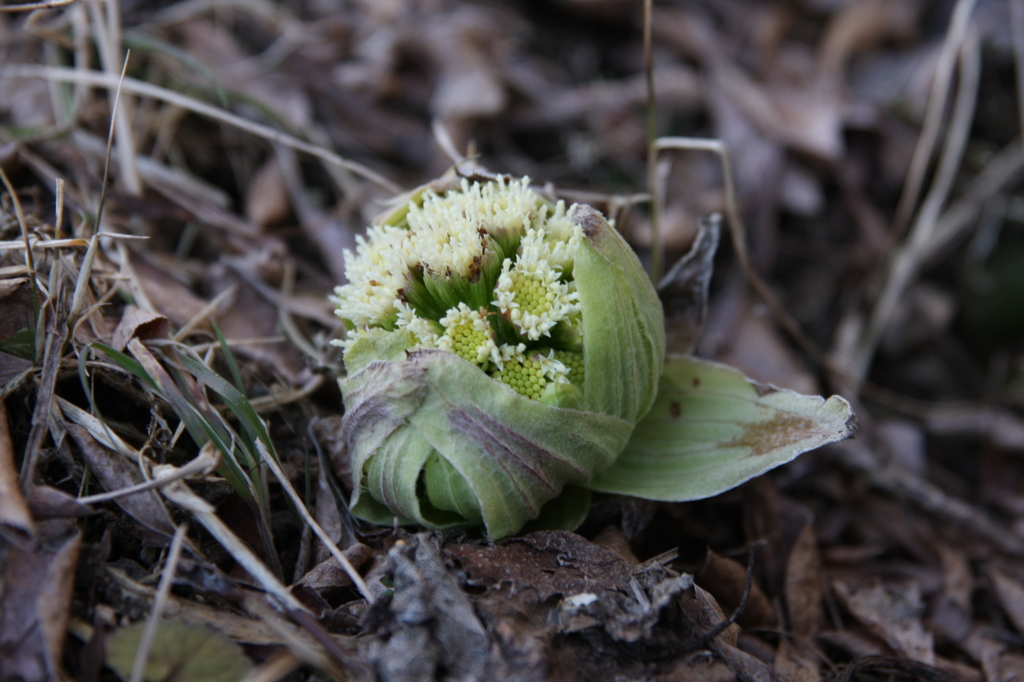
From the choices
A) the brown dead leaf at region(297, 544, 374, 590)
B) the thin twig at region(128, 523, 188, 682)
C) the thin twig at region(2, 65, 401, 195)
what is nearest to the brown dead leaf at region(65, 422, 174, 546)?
the thin twig at region(128, 523, 188, 682)

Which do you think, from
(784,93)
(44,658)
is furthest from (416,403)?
(784,93)

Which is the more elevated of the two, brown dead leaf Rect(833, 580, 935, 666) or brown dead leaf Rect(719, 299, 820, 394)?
brown dead leaf Rect(719, 299, 820, 394)

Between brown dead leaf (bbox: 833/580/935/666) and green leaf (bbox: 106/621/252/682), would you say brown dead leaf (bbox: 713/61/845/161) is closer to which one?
brown dead leaf (bbox: 833/580/935/666)

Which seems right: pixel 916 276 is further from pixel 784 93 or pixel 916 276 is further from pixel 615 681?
pixel 615 681

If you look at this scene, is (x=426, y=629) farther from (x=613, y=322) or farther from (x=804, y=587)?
(x=804, y=587)

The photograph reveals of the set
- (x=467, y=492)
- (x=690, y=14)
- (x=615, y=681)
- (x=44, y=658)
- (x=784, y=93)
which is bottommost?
(x=615, y=681)

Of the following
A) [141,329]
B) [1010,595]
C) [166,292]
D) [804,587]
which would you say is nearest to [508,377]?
[141,329]

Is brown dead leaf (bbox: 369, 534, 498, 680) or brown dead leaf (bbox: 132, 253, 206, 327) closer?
brown dead leaf (bbox: 369, 534, 498, 680)
